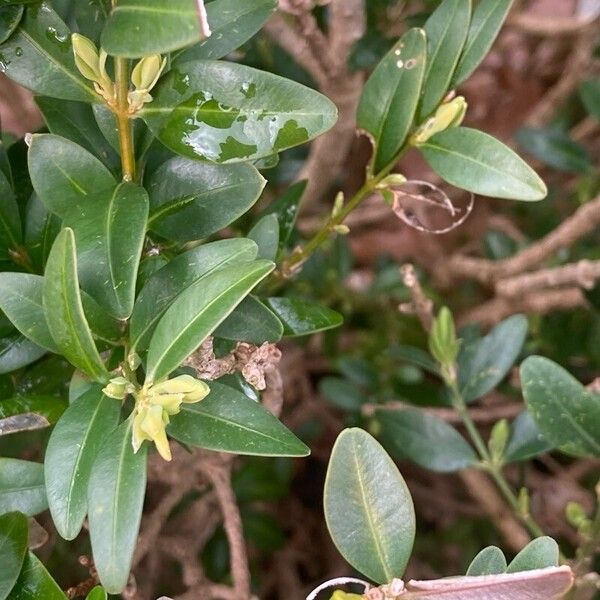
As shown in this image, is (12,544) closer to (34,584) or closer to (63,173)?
(34,584)

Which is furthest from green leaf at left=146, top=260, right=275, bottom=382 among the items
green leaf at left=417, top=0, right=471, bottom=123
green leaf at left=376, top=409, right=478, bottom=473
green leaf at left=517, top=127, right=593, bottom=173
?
green leaf at left=517, top=127, right=593, bottom=173

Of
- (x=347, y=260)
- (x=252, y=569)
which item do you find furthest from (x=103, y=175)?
(x=252, y=569)

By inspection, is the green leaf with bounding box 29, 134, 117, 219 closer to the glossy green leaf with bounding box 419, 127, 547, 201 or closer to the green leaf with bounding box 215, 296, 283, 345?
the green leaf with bounding box 215, 296, 283, 345

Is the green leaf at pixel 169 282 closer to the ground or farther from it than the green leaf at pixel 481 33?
closer to the ground

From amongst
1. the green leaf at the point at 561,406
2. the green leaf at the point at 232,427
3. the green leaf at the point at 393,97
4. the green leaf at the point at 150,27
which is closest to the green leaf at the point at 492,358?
the green leaf at the point at 561,406

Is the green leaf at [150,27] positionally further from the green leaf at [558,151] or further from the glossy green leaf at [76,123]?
the green leaf at [558,151]

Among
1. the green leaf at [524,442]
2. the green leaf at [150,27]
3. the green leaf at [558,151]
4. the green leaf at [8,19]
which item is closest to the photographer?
the green leaf at [150,27]

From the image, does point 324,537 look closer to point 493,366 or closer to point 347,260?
point 347,260
